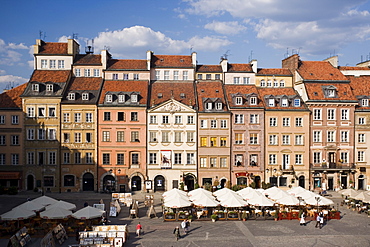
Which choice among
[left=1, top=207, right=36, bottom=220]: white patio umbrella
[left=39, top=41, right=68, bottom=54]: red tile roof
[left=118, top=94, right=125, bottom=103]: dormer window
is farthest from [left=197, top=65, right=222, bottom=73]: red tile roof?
[left=1, top=207, right=36, bottom=220]: white patio umbrella

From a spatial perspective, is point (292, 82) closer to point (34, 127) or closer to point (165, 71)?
point (165, 71)

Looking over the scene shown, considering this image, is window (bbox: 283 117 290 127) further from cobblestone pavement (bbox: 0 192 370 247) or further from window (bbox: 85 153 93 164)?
window (bbox: 85 153 93 164)

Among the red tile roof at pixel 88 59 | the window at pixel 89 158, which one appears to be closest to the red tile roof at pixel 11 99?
the red tile roof at pixel 88 59

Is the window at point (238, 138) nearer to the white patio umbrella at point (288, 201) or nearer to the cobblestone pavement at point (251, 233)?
the white patio umbrella at point (288, 201)

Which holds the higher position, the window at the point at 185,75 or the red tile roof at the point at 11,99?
the window at the point at 185,75

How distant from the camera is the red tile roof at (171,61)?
2414 inches

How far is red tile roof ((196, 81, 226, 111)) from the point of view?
189ft

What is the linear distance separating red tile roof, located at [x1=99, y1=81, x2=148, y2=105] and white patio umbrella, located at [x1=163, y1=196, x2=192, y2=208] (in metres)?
20.4

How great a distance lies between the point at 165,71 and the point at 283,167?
77.3 ft

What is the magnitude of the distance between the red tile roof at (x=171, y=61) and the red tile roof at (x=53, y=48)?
14051mm

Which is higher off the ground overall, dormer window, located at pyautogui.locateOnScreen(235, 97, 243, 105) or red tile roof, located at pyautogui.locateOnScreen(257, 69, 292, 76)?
red tile roof, located at pyautogui.locateOnScreen(257, 69, 292, 76)

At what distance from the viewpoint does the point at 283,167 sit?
5678 centimetres

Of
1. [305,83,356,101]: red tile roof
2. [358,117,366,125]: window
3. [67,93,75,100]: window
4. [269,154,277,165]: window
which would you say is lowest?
[269,154,277,165]: window

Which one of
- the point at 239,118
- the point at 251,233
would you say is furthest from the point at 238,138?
the point at 251,233
